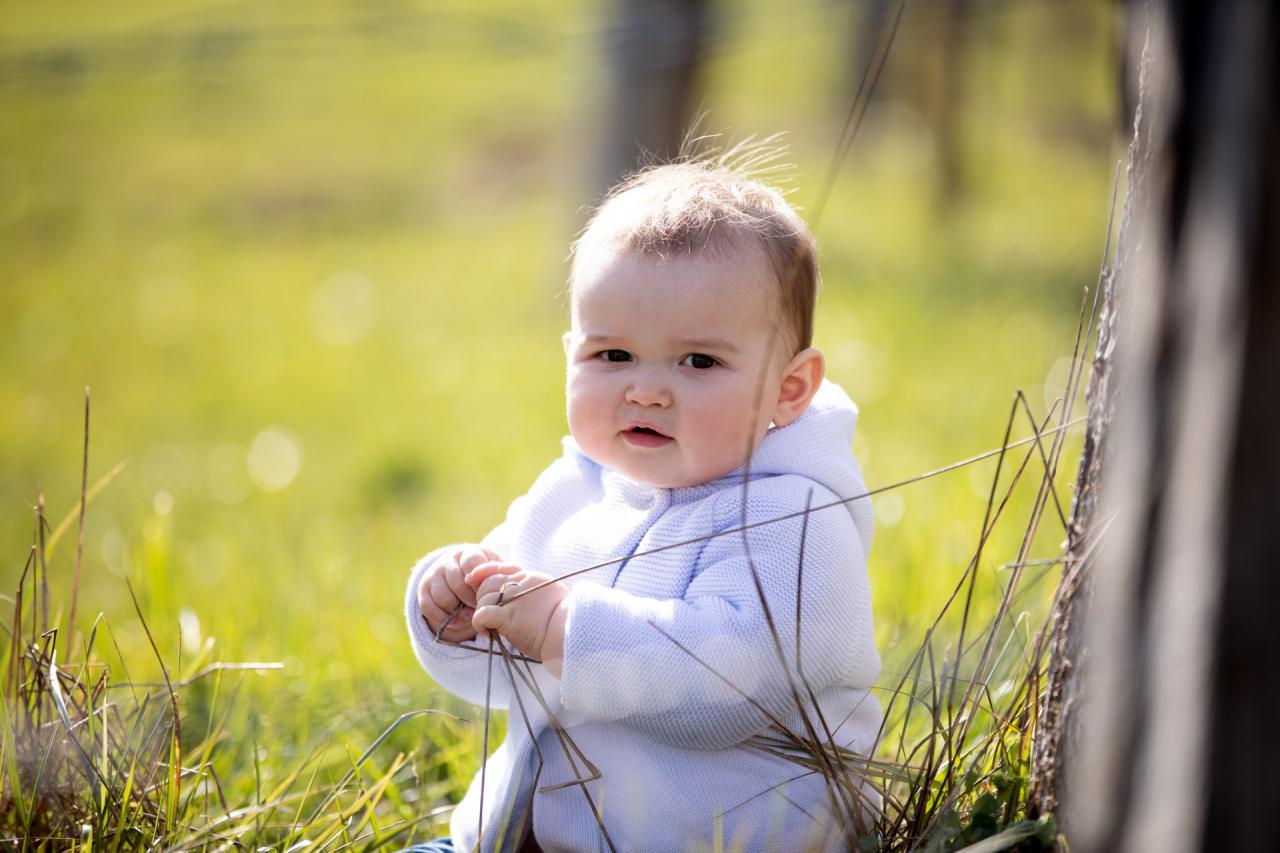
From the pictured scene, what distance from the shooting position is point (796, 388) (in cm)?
184

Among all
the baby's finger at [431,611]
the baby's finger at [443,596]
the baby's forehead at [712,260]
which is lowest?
the baby's finger at [431,611]

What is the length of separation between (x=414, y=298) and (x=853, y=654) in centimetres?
748

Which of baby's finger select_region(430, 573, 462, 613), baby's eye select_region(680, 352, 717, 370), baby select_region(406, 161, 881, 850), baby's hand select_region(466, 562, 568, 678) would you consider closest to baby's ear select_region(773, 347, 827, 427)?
baby select_region(406, 161, 881, 850)

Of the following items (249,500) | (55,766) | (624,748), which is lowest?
(249,500)

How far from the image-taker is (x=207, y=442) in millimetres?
6422

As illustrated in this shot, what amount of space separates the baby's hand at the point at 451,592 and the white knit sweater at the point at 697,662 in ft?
0.12

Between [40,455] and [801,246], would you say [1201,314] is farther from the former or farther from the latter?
[40,455]

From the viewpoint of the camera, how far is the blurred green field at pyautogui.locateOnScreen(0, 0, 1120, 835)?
10.2ft

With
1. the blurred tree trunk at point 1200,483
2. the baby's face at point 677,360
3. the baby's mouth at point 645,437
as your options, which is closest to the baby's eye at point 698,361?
the baby's face at point 677,360

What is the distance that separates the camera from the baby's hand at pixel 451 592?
1818mm

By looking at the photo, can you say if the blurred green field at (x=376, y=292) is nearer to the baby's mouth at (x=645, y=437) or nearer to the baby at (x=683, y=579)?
the baby at (x=683, y=579)

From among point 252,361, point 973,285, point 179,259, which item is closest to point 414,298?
point 252,361

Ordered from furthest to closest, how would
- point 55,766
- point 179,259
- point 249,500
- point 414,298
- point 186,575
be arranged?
point 179,259
point 414,298
point 249,500
point 186,575
point 55,766

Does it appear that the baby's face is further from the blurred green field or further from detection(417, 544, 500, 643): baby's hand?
the blurred green field
